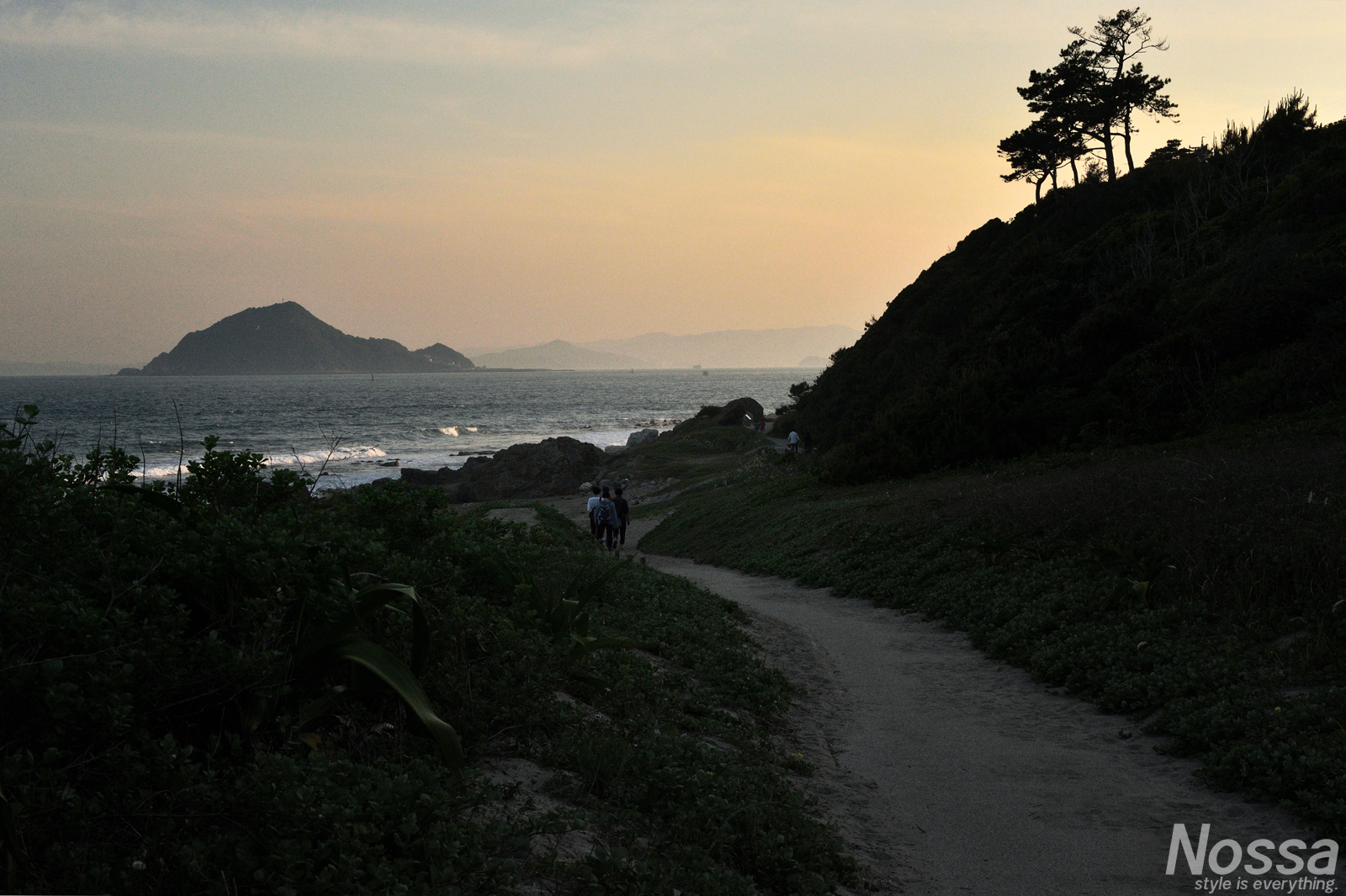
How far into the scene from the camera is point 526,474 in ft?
Result: 145

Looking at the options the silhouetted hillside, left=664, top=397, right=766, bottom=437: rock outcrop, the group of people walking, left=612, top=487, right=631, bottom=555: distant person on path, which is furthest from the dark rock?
the group of people walking

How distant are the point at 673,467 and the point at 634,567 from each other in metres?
27.9

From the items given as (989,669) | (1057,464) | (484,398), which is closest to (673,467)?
(1057,464)

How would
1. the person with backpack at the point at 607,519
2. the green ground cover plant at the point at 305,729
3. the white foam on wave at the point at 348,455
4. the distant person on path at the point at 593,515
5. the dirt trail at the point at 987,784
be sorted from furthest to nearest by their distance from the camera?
the white foam on wave at the point at 348,455
the distant person on path at the point at 593,515
the person with backpack at the point at 607,519
the dirt trail at the point at 987,784
the green ground cover plant at the point at 305,729

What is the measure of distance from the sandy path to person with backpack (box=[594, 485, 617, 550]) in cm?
983

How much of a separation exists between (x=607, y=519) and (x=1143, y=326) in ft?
48.5

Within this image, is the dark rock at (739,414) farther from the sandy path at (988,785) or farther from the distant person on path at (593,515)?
the sandy path at (988,785)

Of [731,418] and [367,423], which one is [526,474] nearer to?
[731,418]

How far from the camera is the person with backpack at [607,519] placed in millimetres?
19547

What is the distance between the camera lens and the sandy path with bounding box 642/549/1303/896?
4.88m

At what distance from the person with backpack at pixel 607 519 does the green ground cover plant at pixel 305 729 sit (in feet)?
43.5

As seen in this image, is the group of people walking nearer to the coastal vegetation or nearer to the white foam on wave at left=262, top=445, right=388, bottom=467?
the coastal vegetation

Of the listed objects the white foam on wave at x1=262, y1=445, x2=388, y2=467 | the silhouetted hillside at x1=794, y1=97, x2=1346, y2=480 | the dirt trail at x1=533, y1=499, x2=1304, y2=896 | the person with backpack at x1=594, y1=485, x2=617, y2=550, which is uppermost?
the silhouetted hillside at x1=794, y1=97, x2=1346, y2=480

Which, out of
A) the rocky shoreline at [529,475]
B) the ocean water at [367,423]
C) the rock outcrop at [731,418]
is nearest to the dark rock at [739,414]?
the rock outcrop at [731,418]
